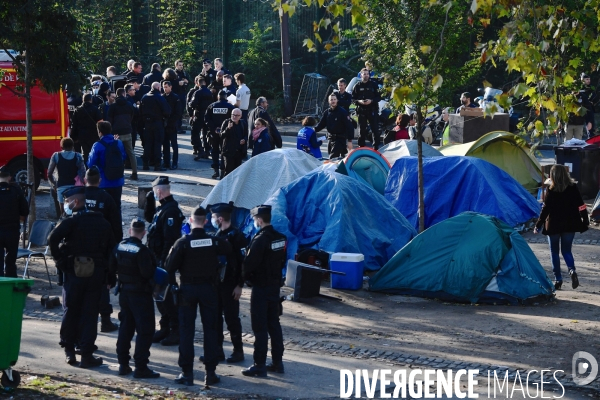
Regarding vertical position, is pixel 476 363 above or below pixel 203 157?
below

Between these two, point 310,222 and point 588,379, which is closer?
point 588,379

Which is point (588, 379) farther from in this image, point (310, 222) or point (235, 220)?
point (235, 220)

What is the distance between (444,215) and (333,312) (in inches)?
187

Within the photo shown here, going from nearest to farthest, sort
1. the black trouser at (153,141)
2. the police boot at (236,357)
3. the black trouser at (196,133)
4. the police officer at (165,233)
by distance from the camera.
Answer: the police boot at (236,357), the police officer at (165,233), the black trouser at (153,141), the black trouser at (196,133)

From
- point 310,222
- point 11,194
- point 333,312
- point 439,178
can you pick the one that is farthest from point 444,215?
point 11,194

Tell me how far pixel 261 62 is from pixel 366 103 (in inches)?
433

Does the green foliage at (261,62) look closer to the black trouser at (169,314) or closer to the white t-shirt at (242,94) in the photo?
the white t-shirt at (242,94)

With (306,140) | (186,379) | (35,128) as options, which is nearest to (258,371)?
(186,379)

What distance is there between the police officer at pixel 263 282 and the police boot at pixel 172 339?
4.27ft

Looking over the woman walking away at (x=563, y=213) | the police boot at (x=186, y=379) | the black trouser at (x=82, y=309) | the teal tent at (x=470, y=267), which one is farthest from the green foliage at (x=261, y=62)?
the police boot at (x=186, y=379)

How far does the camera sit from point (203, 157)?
22.3 meters

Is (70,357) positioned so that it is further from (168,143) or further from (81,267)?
(168,143)

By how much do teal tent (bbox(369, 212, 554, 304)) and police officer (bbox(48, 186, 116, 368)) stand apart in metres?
4.43

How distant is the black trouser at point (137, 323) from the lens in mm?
8859
